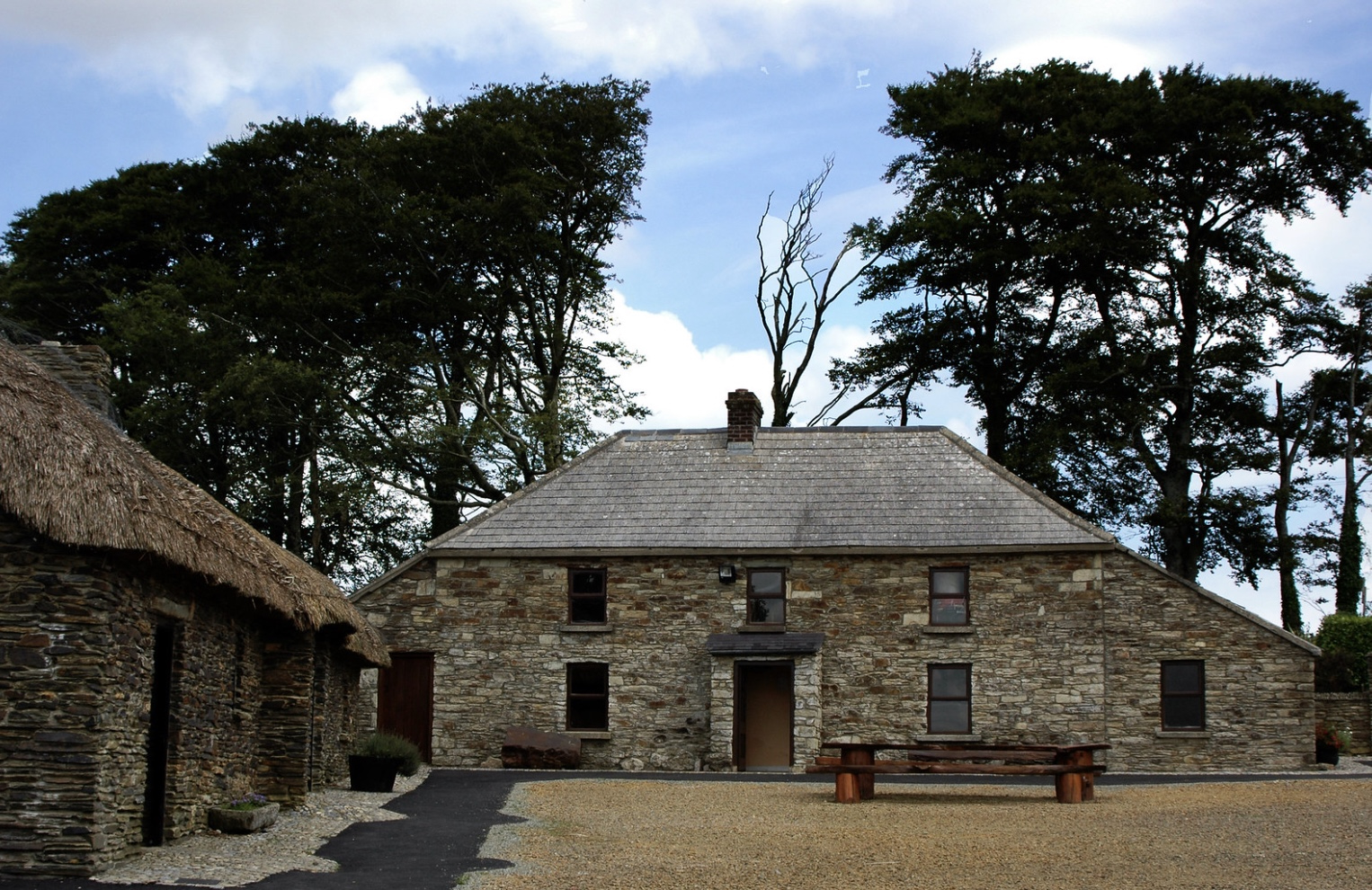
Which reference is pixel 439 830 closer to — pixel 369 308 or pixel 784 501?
pixel 784 501

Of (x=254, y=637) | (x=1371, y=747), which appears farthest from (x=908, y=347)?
(x=254, y=637)

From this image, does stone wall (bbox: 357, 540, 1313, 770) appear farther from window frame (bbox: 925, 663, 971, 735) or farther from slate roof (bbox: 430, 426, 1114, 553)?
slate roof (bbox: 430, 426, 1114, 553)

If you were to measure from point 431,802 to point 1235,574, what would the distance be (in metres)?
24.8

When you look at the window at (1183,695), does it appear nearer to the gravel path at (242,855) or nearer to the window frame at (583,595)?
the window frame at (583,595)

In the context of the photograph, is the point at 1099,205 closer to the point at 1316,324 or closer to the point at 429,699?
the point at 1316,324

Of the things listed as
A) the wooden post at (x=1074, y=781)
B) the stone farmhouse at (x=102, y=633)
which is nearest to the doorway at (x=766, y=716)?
the wooden post at (x=1074, y=781)

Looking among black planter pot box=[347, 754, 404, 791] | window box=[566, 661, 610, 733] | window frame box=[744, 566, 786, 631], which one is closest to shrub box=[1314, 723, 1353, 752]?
window frame box=[744, 566, 786, 631]

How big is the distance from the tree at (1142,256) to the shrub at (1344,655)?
3.25 metres

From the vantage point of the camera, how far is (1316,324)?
37.6m

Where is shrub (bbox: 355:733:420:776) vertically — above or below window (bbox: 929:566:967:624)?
below

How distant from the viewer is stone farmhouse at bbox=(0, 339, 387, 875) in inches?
444

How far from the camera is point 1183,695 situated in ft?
90.9

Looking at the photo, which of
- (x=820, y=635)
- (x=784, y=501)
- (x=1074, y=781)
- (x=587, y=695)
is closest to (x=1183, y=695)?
(x=820, y=635)

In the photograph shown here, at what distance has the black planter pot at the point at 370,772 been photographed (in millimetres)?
20656
